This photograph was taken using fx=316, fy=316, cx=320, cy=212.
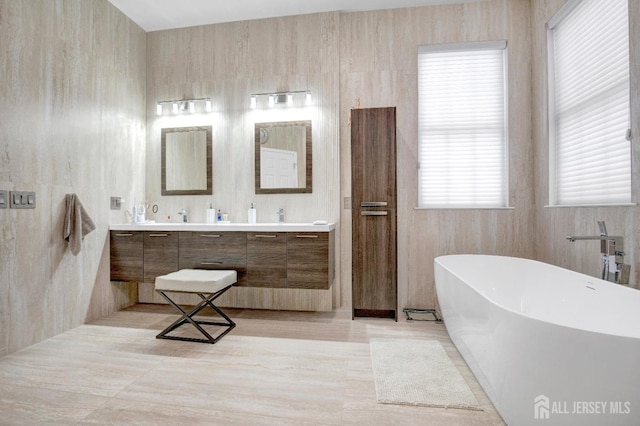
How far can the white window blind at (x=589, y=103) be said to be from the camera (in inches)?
77.9

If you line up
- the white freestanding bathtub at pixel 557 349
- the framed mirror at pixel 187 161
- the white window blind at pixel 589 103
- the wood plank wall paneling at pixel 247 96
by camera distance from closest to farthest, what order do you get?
the white freestanding bathtub at pixel 557 349 < the white window blind at pixel 589 103 < the wood plank wall paneling at pixel 247 96 < the framed mirror at pixel 187 161

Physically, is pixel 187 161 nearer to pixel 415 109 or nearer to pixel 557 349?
pixel 415 109

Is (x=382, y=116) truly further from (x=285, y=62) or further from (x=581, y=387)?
(x=581, y=387)

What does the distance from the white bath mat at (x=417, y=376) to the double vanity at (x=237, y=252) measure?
759mm

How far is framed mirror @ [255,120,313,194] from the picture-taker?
3.14 metres

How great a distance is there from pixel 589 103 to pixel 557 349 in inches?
81.0

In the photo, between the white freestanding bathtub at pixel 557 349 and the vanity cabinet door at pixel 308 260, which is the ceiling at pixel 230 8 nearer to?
the vanity cabinet door at pixel 308 260

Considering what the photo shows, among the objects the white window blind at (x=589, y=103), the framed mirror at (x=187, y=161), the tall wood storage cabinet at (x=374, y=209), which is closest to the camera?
the white window blind at (x=589, y=103)

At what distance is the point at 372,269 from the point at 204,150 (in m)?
2.11

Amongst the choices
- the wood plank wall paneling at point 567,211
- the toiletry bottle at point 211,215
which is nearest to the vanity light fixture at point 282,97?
the toiletry bottle at point 211,215

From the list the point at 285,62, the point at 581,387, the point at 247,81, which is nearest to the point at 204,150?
the point at 247,81

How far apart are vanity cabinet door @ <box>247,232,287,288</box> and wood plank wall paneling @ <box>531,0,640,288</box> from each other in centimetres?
222

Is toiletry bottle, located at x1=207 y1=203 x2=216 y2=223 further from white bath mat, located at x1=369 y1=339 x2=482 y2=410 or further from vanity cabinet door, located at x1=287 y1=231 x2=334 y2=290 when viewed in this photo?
white bath mat, located at x1=369 y1=339 x2=482 y2=410

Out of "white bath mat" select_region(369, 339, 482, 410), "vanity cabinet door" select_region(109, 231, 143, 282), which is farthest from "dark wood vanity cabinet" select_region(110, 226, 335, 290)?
"white bath mat" select_region(369, 339, 482, 410)
